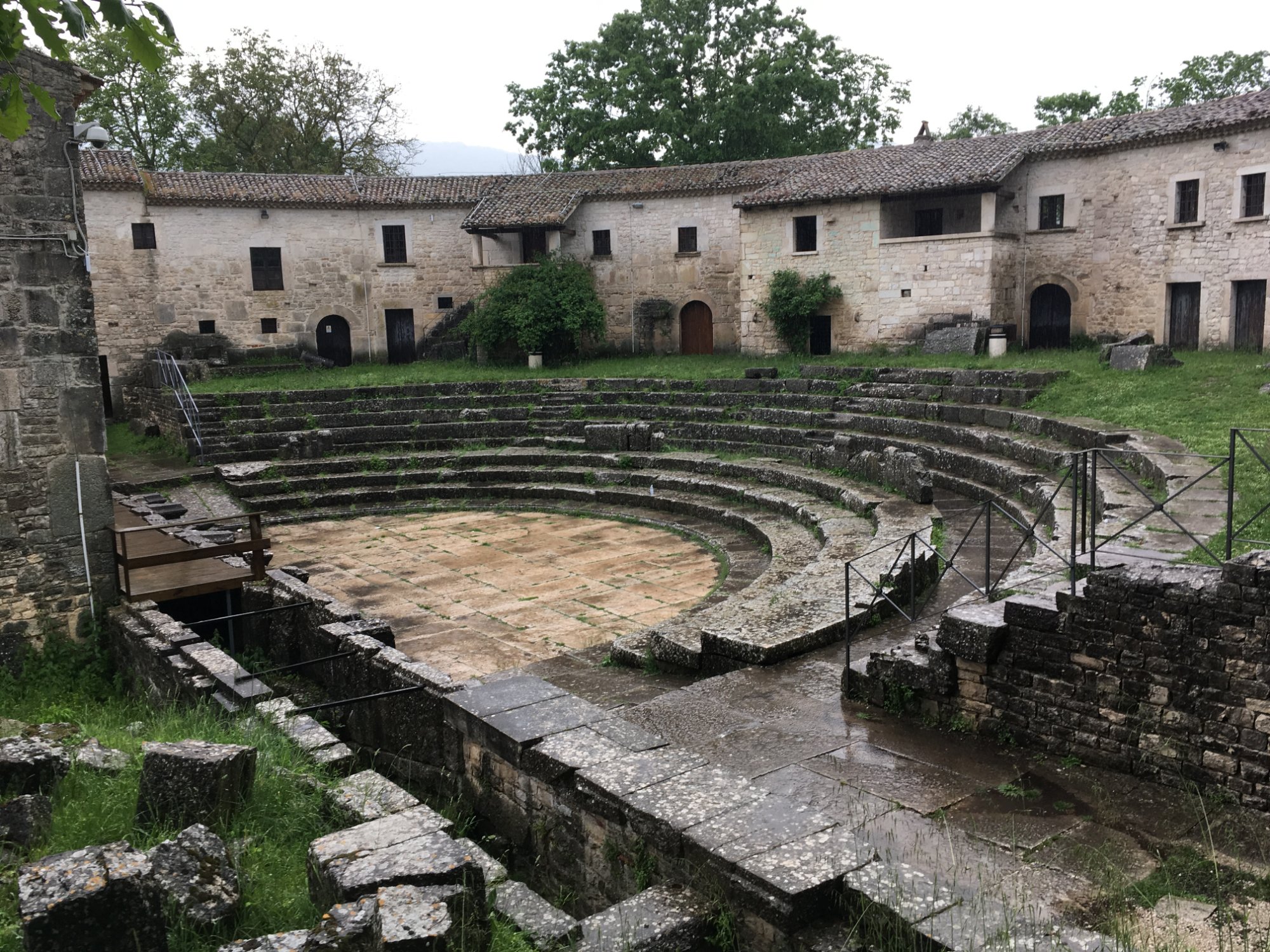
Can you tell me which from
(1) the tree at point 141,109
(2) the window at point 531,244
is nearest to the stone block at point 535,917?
(2) the window at point 531,244

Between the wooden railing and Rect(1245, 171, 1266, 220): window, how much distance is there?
69.5 feet

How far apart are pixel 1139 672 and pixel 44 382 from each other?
33.4 ft

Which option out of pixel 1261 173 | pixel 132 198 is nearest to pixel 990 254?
pixel 1261 173

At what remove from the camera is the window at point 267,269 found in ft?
94.0

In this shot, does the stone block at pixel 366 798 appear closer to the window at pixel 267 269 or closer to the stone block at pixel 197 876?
the stone block at pixel 197 876

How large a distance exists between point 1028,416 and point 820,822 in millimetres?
11753

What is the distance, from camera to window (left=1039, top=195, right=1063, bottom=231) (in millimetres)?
24578

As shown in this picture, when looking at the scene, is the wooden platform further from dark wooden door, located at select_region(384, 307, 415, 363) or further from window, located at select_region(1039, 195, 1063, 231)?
window, located at select_region(1039, 195, 1063, 231)

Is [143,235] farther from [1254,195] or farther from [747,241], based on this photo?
[1254,195]

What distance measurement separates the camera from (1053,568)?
7.59 meters

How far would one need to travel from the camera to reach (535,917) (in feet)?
15.4


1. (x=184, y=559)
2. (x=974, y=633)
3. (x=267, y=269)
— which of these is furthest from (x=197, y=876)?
(x=267, y=269)

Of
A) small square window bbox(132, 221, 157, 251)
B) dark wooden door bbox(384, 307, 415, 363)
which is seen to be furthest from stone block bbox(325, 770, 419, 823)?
dark wooden door bbox(384, 307, 415, 363)

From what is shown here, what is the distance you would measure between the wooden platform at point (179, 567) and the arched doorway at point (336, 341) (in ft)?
59.7
